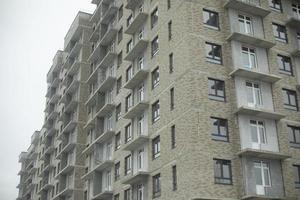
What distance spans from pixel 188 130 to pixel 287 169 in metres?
7.91

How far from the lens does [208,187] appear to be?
28.6 m

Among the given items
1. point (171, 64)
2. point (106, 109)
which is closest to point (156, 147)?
point (171, 64)

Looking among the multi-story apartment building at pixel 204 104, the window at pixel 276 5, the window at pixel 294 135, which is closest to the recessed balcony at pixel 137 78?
the multi-story apartment building at pixel 204 104

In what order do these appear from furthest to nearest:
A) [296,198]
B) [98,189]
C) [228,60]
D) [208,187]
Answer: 1. [98,189]
2. [228,60]
3. [296,198]
4. [208,187]

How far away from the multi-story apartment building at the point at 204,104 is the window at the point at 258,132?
9 centimetres

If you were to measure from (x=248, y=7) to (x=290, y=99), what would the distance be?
7.86m

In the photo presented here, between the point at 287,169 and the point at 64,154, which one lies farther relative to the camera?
the point at 64,154

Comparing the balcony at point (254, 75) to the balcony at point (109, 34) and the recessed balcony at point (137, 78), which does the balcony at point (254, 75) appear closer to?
the recessed balcony at point (137, 78)

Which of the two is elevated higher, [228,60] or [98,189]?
[228,60]

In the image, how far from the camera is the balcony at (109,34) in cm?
4862

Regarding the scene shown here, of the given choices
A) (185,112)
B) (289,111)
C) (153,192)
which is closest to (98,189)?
(153,192)

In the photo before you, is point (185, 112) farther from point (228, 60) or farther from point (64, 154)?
point (64, 154)

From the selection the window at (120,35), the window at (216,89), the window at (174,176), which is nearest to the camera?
the window at (174,176)

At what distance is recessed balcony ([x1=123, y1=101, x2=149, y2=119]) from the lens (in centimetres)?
3722
